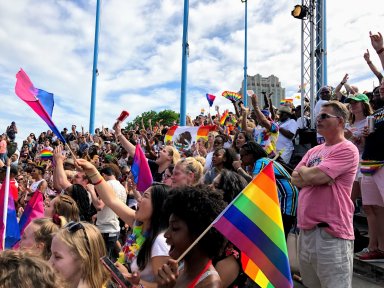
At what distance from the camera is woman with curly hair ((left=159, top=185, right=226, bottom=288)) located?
1984mm

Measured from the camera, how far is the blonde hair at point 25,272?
55.7 inches

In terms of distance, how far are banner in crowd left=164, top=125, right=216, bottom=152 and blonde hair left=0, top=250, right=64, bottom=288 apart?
750 cm

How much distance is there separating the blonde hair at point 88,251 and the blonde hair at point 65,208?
1.13 m

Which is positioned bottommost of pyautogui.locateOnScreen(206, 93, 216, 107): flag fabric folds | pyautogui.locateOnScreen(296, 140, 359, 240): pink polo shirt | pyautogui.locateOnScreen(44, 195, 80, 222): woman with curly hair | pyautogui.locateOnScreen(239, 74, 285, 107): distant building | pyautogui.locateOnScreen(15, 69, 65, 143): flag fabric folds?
pyautogui.locateOnScreen(44, 195, 80, 222): woman with curly hair

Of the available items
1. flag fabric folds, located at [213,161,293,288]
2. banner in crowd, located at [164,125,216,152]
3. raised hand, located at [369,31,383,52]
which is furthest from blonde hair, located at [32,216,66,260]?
banner in crowd, located at [164,125,216,152]

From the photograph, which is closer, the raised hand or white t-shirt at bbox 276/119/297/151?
the raised hand

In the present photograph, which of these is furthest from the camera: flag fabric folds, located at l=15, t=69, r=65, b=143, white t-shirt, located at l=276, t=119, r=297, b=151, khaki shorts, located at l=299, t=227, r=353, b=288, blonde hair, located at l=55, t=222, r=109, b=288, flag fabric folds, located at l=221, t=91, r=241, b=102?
flag fabric folds, located at l=221, t=91, r=241, b=102

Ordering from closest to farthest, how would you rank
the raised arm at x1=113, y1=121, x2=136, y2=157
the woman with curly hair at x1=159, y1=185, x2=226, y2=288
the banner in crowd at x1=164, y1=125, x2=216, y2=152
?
the woman with curly hair at x1=159, y1=185, x2=226, y2=288 → the raised arm at x1=113, y1=121, x2=136, y2=157 → the banner in crowd at x1=164, y1=125, x2=216, y2=152

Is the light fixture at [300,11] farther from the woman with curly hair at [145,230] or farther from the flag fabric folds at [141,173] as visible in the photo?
the woman with curly hair at [145,230]

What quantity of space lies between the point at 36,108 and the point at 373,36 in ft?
12.8

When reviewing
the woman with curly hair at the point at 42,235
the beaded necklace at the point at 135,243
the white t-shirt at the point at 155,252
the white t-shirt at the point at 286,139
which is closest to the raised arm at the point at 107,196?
the beaded necklace at the point at 135,243

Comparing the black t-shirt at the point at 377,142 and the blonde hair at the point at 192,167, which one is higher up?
the black t-shirt at the point at 377,142

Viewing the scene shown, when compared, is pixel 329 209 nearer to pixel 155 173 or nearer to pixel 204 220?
pixel 204 220

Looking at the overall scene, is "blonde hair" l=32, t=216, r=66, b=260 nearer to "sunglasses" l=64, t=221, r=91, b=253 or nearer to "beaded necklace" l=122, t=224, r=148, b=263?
"sunglasses" l=64, t=221, r=91, b=253
